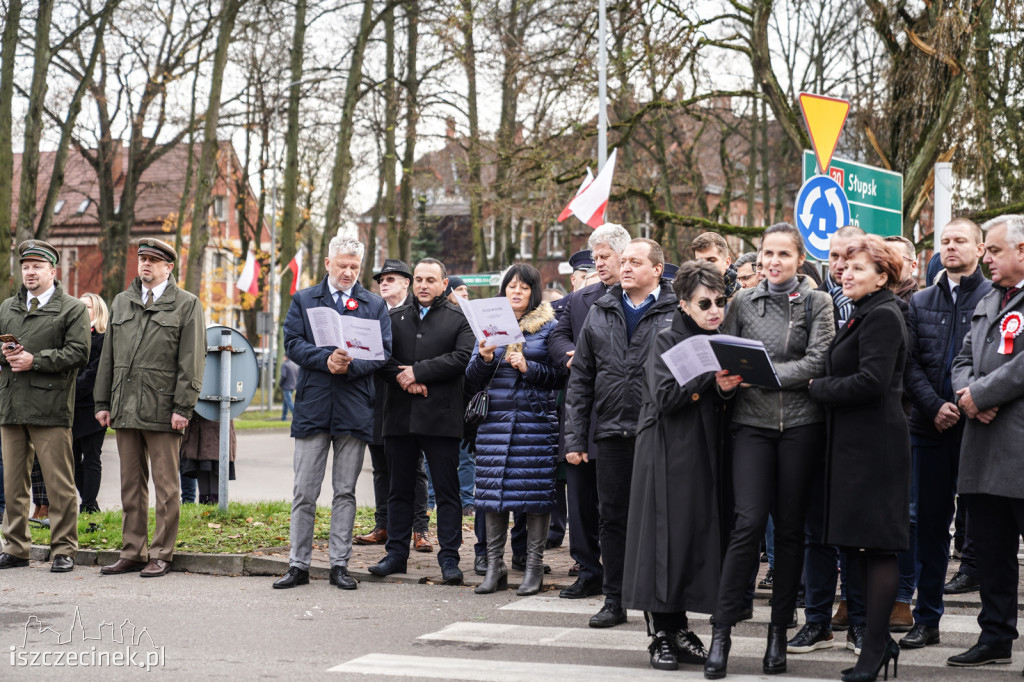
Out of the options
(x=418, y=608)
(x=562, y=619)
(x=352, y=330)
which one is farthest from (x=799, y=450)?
(x=352, y=330)

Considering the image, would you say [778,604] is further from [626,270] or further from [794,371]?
[626,270]

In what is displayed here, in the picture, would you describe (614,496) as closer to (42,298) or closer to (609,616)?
(609,616)

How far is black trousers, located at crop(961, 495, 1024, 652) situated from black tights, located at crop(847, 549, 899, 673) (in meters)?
0.67

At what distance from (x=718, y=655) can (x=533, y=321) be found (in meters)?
3.19

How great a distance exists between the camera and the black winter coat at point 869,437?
5.70 m

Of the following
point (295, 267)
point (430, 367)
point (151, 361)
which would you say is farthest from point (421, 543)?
point (295, 267)

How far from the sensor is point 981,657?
19.7 feet

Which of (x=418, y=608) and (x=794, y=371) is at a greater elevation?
(x=794, y=371)

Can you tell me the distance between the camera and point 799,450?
591cm

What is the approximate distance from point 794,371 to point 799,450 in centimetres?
39

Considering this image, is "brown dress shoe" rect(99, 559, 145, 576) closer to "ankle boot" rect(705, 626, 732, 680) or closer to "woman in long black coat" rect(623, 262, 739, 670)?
"woman in long black coat" rect(623, 262, 739, 670)

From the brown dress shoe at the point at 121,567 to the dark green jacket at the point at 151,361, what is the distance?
1.01 metres

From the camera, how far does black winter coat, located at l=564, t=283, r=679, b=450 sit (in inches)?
273

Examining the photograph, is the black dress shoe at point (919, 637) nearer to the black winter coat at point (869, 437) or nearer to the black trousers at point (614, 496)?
the black winter coat at point (869, 437)
